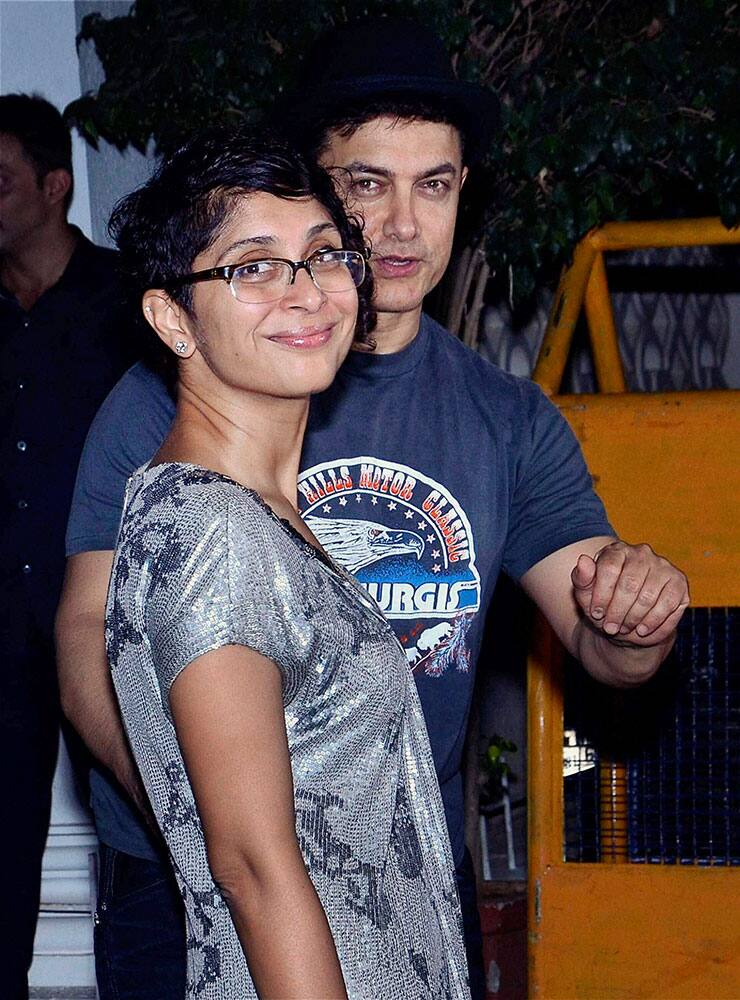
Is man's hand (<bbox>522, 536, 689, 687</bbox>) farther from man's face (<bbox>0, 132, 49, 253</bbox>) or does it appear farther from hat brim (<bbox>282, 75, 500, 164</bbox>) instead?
man's face (<bbox>0, 132, 49, 253</bbox>)

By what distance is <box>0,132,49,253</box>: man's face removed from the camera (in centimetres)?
396

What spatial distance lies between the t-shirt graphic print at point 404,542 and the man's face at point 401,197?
285 mm

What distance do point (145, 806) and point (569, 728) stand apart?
1.34 metres

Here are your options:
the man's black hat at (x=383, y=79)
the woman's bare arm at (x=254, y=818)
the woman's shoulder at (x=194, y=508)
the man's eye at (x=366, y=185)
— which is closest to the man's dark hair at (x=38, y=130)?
the man's black hat at (x=383, y=79)

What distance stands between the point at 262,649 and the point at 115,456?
2.58ft

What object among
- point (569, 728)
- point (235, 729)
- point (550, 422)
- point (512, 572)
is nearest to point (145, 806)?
point (235, 729)

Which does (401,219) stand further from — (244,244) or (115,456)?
(244,244)

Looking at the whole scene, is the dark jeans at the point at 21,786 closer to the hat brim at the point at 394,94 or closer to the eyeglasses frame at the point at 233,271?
the hat brim at the point at 394,94

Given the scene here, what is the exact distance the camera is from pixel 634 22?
3.40 metres

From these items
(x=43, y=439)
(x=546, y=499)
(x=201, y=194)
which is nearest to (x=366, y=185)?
(x=546, y=499)

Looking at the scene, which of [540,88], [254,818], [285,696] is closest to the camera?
[254,818]

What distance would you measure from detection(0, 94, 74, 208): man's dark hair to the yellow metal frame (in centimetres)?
174

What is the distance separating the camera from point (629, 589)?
1.84 metres

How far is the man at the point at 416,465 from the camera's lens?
211 cm
